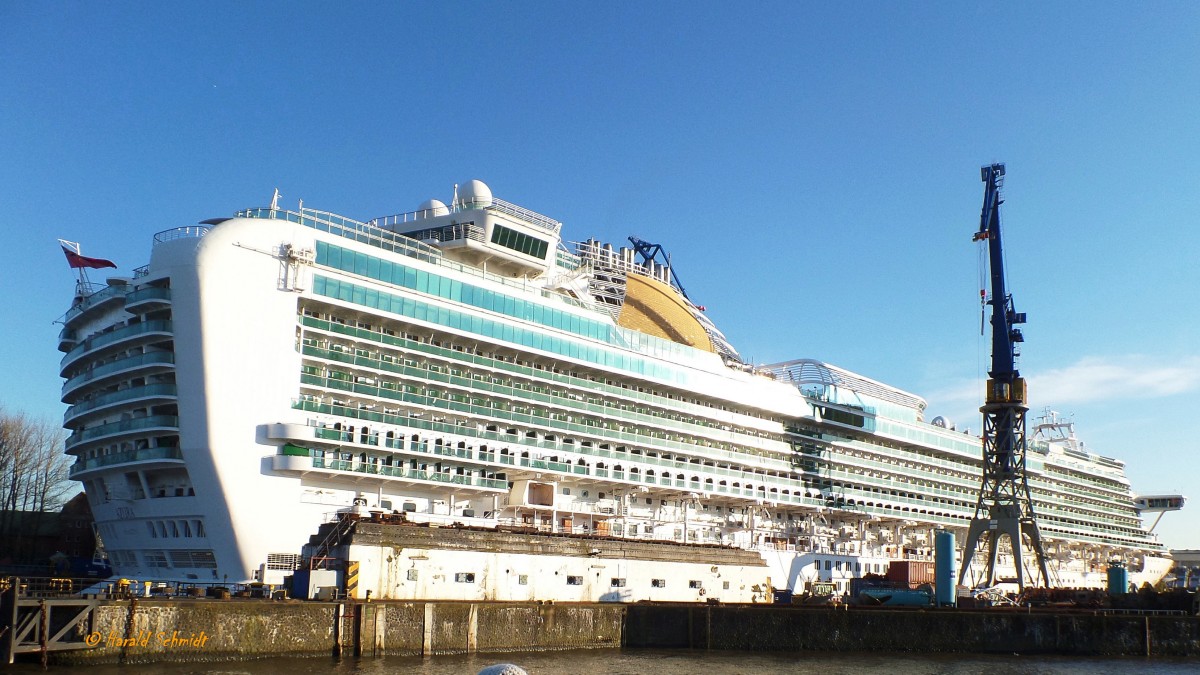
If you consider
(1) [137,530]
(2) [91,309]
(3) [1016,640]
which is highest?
(2) [91,309]

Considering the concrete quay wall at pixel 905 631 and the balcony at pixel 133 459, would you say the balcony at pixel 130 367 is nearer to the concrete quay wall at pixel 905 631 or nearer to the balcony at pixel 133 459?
the balcony at pixel 133 459

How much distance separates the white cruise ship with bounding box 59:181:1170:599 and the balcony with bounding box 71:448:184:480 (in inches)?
5.3

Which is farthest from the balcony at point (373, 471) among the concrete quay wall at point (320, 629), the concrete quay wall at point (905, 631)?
the concrete quay wall at point (905, 631)

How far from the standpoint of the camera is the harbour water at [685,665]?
3506cm

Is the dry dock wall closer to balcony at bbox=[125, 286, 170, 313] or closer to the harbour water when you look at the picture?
the harbour water

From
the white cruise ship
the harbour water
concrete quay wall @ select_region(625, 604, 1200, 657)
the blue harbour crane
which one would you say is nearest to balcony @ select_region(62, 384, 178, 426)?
the white cruise ship

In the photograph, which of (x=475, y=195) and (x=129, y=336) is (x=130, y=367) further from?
(x=475, y=195)

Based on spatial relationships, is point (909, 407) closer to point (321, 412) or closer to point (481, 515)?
point (481, 515)

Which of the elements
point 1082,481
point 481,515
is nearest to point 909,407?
point 1082,481

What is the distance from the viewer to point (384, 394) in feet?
166

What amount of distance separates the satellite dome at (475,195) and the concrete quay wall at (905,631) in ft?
83.6

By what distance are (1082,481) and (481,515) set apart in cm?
9135

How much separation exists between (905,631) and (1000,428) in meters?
34.2

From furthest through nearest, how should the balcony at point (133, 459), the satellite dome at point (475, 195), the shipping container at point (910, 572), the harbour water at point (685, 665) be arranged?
the shipping container at point (910, 572), the satellite dome at point (475, 195), the balcony at point (133, 459), the harbour water at point (685, 665)
